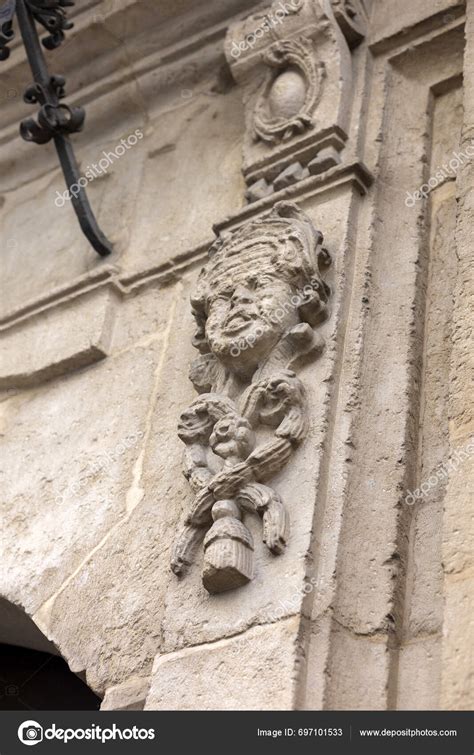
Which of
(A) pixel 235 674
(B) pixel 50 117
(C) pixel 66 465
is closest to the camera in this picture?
(A) pixel 235 674

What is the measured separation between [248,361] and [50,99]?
112cm

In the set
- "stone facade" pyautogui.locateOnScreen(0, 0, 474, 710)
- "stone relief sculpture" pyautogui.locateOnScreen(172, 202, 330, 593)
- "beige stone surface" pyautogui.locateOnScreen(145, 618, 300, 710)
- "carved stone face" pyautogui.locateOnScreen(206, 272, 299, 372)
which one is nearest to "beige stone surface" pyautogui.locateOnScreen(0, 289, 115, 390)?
"stone facade" pyautogui.locateOnScreen(0, 0, 474, 710)

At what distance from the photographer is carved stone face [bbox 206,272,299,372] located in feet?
8.32

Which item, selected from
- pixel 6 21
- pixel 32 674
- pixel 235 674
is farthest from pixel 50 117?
pixel 235 674

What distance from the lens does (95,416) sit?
294cm

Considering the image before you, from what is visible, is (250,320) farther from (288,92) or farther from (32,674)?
(32,674)

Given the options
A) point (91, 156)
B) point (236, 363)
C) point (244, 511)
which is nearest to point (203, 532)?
point (244, 511)

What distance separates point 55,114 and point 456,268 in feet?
3.94

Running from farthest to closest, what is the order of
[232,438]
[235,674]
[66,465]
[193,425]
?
[66,465]
[193,425]
[232,438]
[235,674]

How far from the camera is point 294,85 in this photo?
3164 millimetres
